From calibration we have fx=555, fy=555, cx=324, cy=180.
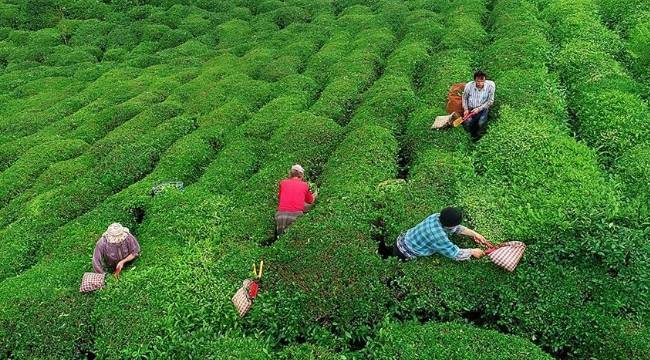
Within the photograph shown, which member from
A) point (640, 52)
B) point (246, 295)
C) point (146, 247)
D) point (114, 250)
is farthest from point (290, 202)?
point (640, 52)

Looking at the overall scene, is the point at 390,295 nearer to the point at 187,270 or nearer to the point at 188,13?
the point at 187,270

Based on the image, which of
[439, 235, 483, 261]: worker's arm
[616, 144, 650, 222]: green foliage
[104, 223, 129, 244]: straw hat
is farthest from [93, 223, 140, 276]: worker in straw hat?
[616, 144, 650, 222]: green foliage

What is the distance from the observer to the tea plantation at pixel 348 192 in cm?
1338

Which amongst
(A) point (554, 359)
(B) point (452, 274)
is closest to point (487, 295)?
(B) point (452, 274)

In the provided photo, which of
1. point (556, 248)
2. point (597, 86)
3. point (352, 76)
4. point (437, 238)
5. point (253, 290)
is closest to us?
point (437, 238)

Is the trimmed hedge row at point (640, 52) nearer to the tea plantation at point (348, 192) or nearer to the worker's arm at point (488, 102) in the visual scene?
the tea plantation at point (348, 192)

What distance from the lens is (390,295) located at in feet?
45.6

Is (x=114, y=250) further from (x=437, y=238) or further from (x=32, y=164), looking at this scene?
(x=32, y=164)

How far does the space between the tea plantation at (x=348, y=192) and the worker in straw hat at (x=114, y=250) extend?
0.46 m

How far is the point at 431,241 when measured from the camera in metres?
13.9

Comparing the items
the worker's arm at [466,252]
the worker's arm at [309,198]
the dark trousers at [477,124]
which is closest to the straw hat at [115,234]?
the worker's arm at [309,198]

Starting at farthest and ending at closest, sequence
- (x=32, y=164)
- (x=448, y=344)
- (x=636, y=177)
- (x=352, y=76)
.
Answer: (x=352, y=76)
(x=32, y=164)
(x=636, y=177)
(x=448, y=344)

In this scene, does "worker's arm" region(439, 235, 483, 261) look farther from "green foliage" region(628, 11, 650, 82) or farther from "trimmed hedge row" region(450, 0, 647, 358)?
"green foliage" region(628, 11, 650, 82)

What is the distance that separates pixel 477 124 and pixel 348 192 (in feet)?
19.3
